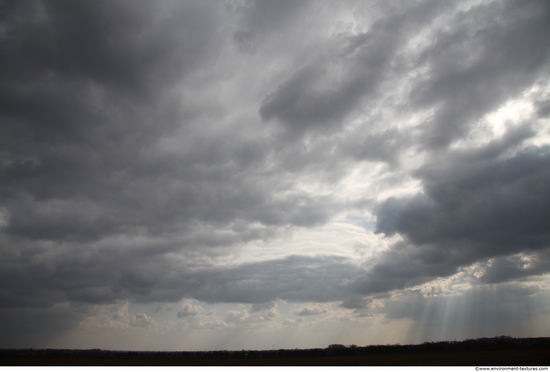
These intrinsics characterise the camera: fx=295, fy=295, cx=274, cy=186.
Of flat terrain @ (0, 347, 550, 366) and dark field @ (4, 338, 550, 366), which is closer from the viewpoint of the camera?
flat terrain @ (0, 347, 550, 366)

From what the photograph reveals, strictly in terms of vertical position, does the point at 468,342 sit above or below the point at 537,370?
below

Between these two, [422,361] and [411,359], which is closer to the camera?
[422,361]

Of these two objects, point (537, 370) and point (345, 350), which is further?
point (345, 350)

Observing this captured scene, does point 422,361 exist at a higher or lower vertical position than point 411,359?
higher

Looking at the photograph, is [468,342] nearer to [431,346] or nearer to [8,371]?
[431,346]

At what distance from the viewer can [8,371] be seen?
55.3 m

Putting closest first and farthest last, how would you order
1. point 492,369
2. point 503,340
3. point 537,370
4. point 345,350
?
→ point 537,370 → point 492,369 → point 503,340 → point 345,350

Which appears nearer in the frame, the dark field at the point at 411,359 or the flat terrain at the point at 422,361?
the flat terrain at the point at 422,361

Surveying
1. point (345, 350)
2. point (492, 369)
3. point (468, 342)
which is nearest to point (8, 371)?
point (492, 369)

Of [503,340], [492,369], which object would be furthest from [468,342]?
[492,369]

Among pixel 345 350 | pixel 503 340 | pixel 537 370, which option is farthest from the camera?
pixel 345 350

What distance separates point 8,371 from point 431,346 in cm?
20275

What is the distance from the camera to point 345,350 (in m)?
190

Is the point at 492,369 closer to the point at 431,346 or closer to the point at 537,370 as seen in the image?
the point at 537,370
